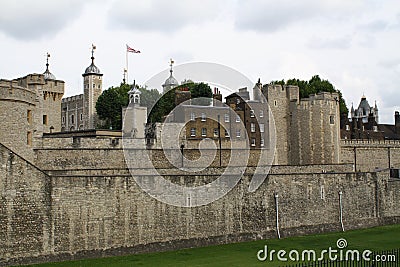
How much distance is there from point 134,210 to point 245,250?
5.15m

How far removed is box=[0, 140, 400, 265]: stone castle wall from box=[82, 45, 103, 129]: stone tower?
4762cm

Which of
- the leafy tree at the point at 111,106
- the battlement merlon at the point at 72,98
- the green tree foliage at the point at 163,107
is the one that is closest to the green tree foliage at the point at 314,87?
the green tree foliage at the point at 163,107

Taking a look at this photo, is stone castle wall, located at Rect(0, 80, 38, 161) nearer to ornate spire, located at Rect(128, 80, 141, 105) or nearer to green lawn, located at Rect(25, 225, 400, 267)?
green lawn, located at Rect(25, 225, 400, 267)

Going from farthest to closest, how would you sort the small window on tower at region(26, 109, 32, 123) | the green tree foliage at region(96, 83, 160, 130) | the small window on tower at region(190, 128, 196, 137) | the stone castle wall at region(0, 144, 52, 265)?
the green tree foliage at region(96, 83, 160, 130), the small window on tower at region(190, 128, 196, 137), the small window on tower at region(26, 109, 32, 123), the stone castle wall at region(0, 144, 52, 265)

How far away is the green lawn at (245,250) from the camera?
2162 cm

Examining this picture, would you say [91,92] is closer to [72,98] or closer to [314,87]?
[72,98]

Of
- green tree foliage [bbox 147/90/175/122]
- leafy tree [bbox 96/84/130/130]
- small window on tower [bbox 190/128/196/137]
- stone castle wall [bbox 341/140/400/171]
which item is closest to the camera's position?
small window on tower [bbox 190/128/196/137]

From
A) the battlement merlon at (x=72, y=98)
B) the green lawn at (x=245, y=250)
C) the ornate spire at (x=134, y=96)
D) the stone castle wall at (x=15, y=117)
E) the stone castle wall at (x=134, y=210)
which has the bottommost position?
the green lawn at (x=245, y=250)

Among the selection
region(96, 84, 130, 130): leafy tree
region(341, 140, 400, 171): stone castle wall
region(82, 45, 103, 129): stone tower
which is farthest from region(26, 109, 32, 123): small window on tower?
region(82, 45, 103, 129): stone tower

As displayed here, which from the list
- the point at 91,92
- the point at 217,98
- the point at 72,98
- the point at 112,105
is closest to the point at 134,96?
the point at 112,105

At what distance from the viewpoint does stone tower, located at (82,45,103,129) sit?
255ft

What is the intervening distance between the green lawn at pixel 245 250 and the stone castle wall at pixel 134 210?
691mm

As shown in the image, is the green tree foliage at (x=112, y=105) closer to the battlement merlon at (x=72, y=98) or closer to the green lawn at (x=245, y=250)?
the battlement merlon at (x=72, y=98)

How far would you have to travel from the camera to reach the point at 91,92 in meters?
77.8
